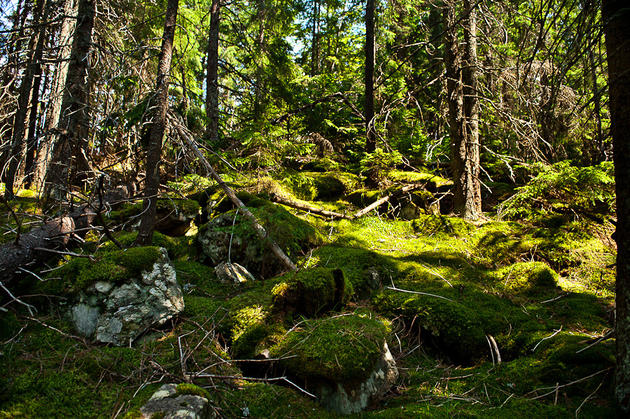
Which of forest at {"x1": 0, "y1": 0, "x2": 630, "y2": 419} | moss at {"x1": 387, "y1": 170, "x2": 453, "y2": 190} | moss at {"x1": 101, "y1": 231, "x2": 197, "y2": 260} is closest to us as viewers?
forest at {"x1": 0, "y1": 0, "x2": 630, "y2": 419}

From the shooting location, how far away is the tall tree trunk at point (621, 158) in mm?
2574

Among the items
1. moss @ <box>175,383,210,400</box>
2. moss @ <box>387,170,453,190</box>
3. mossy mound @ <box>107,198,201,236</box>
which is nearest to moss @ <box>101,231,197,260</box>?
mossy mound @ <box>107,198,201,236</box>

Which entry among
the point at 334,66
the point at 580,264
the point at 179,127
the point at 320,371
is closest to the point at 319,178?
the point at 179,127

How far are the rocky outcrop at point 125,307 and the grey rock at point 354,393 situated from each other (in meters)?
2.04

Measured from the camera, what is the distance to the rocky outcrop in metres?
3.37

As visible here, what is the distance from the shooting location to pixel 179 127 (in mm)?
5215

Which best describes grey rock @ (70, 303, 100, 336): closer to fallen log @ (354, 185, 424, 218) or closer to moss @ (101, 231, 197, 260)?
moss @ (101, 231, 197, 260)

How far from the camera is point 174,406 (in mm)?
2279

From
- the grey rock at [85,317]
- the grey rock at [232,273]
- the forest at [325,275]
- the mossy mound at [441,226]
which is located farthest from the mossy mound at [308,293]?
the mossy mound at [441,226]

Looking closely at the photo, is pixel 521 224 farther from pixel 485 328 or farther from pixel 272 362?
pixel 272 362

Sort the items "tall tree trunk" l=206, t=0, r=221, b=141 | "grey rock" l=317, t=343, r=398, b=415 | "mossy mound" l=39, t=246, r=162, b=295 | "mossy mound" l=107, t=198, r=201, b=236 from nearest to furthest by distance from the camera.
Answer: "grey rock" l=317, t=343, r=398, b=415, "mossy mound" l=39, t=246, r=162, b=295, "mossy mound" l=107, t=198, r=201, b=236, "tall tree trunk" l=206, t=0, r=221, b=141

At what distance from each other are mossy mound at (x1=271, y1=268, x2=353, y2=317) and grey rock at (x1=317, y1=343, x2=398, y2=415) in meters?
1.04

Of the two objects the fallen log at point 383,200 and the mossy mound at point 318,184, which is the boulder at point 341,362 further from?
the mossy mound at point 318,184

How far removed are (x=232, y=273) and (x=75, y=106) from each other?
4097 mm
